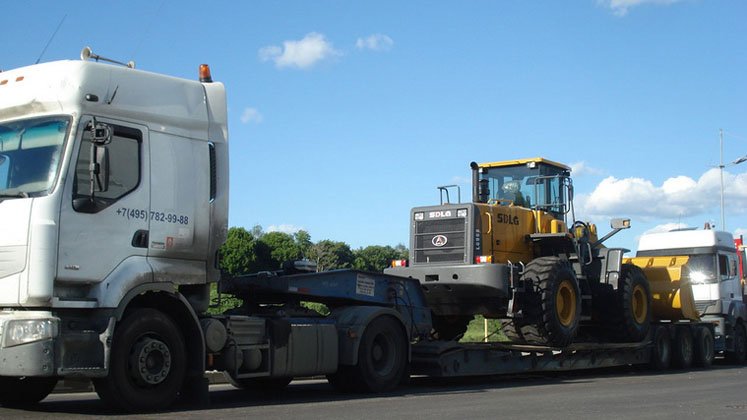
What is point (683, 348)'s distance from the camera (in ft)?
65.5

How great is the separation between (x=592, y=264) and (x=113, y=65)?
36.2 feet

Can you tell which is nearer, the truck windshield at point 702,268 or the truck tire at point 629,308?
the truck tire at point 629,308

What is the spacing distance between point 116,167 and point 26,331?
2.03 m

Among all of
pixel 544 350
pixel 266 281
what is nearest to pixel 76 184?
pixel 266 281

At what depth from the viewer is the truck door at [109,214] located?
30.2 feet

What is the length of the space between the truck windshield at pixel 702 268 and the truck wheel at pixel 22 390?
16.5 metres

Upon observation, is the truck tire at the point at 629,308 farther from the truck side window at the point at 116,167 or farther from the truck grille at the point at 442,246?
the truck side window at the point at 116,167

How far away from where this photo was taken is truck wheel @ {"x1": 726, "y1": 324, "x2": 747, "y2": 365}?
2228 centimetres

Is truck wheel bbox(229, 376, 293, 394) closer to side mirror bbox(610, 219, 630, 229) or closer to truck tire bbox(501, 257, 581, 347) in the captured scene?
truck tire bbox(501, 257, 581, 347)

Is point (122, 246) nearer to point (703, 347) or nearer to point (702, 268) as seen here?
point (703, 347)

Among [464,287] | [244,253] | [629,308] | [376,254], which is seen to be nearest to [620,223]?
[629,308]

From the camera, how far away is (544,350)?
50.9 feet

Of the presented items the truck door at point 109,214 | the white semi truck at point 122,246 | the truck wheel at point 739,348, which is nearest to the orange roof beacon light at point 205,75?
the white semi truck at point 122,246

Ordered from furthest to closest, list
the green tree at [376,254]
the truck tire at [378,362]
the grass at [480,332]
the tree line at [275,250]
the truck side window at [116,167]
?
the green tree at [376,254] < the tree line at [275,250] < the grass at [480,332] < the truck tire at [378,362] < the truck side window at [116,167]
